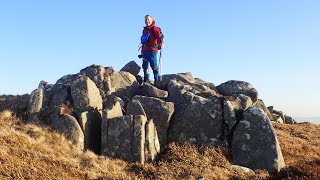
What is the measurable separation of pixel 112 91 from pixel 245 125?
29.2 feet

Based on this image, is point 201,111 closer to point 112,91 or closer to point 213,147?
point 213,147

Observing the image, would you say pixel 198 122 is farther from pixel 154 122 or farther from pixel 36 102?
pixel 36 102

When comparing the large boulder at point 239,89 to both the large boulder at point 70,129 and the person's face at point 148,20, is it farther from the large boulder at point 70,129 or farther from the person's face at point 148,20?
the large boulder at point 70,129

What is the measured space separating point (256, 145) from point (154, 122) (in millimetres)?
5245

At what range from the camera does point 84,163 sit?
47.1ft

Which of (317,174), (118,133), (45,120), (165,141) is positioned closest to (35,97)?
(45,120)

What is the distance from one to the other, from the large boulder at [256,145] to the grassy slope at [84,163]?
3.17 ft

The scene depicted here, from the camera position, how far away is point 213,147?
675 inches

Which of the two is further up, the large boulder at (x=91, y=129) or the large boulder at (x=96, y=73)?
the large boulder at (x=96, y=73)

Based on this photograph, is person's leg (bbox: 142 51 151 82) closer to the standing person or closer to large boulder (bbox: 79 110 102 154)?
the standing person

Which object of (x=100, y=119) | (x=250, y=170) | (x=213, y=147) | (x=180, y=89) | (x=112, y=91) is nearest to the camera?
(x=250, y=170)

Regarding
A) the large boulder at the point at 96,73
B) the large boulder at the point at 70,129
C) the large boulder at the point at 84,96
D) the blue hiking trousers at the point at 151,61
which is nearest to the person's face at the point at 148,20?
the blue hiking trousers at the point at 151,61

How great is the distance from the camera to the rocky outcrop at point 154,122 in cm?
1638

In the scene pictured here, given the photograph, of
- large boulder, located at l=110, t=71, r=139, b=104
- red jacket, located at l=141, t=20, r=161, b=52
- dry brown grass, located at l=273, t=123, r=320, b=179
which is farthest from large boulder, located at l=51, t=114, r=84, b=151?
dry brown grass, located at l=273, t=123, r=320, b=179
